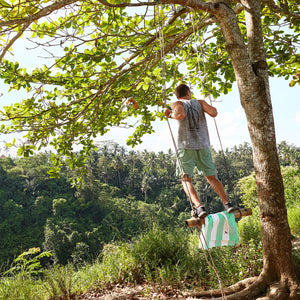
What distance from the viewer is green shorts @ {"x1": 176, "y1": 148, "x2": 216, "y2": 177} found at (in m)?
3.15

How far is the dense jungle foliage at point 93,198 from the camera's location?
1654 inches

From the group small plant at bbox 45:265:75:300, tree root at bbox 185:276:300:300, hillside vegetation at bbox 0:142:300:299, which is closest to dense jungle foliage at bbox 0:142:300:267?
hillside vegetation at bbox 0:142:300:299

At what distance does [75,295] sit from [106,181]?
61.9 m

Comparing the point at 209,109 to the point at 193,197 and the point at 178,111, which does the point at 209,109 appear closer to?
the point at 178,111

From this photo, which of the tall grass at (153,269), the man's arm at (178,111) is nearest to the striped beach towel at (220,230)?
the tall grass at (153,269)

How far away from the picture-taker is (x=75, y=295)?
3.88 metres

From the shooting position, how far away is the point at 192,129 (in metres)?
3.21

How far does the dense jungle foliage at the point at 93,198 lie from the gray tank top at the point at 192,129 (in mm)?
33104

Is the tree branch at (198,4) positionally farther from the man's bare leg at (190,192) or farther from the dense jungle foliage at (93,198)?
the dense jungle foliage at (93,198)

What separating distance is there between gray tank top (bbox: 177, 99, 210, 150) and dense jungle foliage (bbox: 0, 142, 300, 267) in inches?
1303

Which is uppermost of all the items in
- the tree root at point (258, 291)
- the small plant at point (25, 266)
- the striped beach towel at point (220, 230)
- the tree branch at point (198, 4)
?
the tree branch at point (198, 4)

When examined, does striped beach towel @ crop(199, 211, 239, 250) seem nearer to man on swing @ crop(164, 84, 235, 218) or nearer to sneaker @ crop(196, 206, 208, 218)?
sneaker @ crop(196, 206, 208, 218)

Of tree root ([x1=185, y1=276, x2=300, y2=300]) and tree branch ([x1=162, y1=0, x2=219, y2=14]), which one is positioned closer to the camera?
tree root ([x1=185, y1=276, x2=300, y2=300])

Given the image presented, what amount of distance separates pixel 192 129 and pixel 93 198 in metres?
53.2
